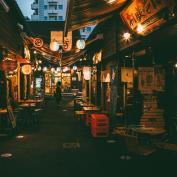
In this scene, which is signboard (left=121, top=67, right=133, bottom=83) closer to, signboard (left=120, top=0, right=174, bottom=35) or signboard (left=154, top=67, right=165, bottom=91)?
signboard (left=154, top=67, right=165, bottom=91)

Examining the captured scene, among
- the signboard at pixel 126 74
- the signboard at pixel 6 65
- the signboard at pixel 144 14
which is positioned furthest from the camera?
the signboard at pixel 6 65

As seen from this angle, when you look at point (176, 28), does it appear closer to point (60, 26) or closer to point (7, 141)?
point (7, 141)

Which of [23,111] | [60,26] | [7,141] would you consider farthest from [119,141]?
[60,26]

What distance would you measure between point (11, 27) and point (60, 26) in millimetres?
46559

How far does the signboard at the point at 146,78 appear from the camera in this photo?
12.8 metres

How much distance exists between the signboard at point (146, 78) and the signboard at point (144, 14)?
176 cm

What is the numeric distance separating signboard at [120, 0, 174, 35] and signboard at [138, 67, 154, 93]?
1760 millimetres

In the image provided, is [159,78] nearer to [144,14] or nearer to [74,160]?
[144,14]

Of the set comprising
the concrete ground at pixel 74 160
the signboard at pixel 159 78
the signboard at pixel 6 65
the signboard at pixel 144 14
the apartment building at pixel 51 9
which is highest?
the apartment building at pixel 51 9

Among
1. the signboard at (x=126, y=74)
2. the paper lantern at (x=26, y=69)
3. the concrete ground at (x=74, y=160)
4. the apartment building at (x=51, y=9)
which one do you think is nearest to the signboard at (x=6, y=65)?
the concrete ground at (x=74, y=160)

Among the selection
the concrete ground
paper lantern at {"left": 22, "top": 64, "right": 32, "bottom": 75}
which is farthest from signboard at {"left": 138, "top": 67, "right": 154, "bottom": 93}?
paper lantern at {"left": 22, "top": 64, "right": 32, "bottom": 75}

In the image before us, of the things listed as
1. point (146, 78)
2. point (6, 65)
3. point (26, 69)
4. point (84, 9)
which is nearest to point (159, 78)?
point (146, 78)

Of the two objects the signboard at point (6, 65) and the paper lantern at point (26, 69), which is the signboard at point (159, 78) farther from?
the paper lantern at point (26, 69)

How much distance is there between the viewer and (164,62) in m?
13.7
